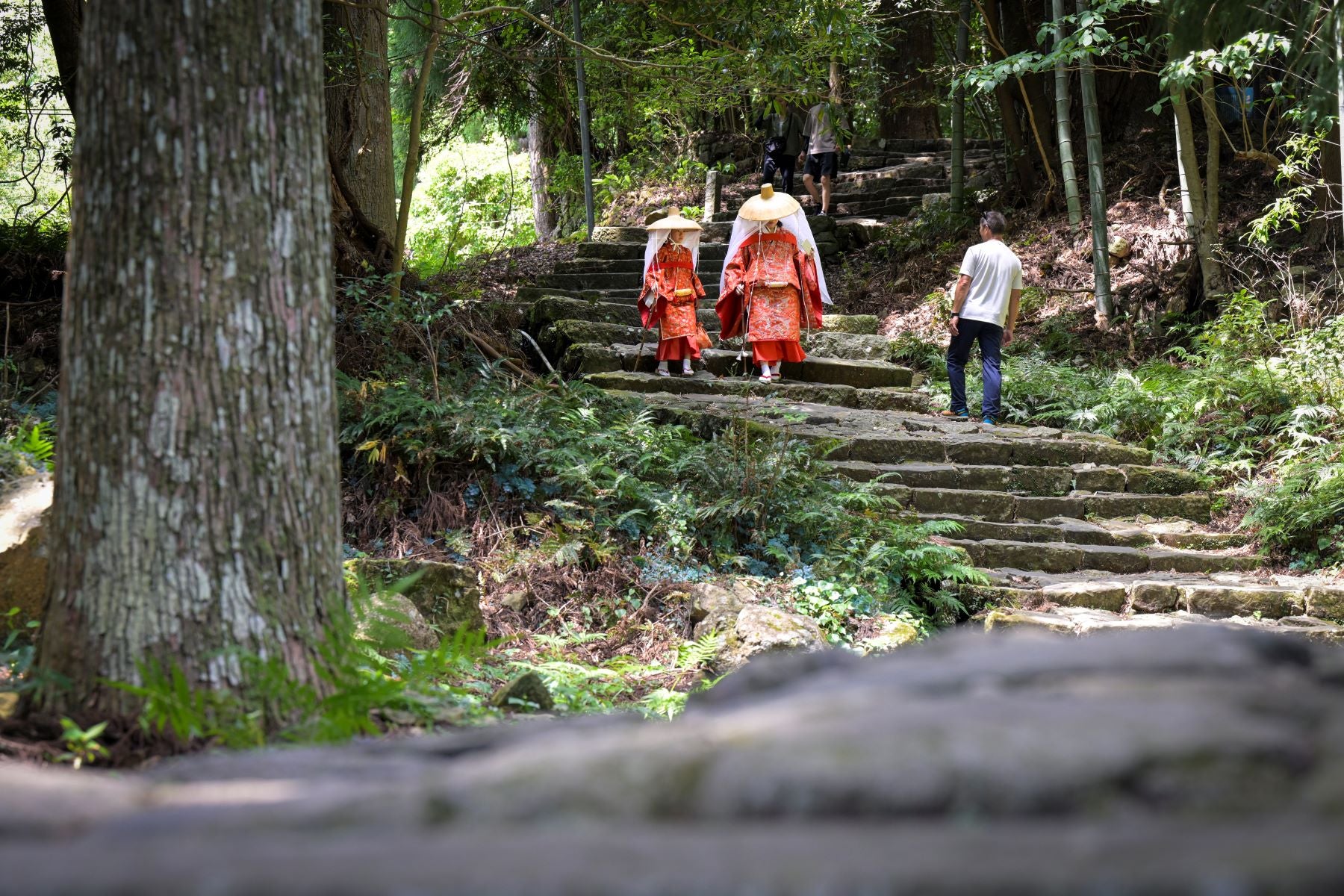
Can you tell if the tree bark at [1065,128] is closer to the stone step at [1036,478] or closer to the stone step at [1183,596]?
the stone step at [1036,478]

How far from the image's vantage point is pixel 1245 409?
837 cm

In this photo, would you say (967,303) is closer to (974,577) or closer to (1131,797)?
(974,577)

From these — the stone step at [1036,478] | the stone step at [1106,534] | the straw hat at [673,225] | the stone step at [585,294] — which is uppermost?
the straw hat at [673,225]

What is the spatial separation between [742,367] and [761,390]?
0.77 meters

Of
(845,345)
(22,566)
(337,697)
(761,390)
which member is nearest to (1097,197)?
(845,345)

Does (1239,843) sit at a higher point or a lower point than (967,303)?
lower

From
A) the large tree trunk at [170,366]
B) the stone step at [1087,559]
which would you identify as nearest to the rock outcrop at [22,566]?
the large tree trunk at [170,366]

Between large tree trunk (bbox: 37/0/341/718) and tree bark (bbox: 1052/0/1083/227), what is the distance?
8.46 metres

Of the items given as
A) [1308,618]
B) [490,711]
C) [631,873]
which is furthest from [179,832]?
[1308,618]

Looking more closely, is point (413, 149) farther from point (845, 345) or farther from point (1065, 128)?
point (1065, 128)

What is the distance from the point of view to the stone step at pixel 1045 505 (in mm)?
7492

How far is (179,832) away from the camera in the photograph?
1.28 meters

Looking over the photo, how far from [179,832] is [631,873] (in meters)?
0.59

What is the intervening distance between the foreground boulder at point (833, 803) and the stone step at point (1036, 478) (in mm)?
6122
